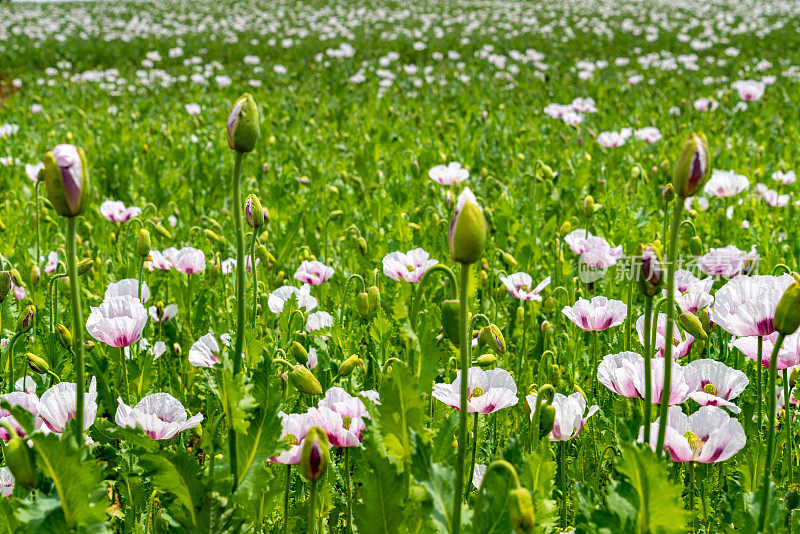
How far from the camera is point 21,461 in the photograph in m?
1.07

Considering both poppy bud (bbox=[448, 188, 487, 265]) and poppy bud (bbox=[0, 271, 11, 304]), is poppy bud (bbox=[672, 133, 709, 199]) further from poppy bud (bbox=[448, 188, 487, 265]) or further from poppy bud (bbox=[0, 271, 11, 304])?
poppy bud (bbox=[0, 271, 11, 304])

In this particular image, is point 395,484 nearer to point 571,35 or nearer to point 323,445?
point 323,445

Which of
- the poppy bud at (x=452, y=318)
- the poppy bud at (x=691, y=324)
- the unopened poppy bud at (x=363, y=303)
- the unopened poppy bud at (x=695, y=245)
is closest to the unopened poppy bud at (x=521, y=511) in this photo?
the poppy bud at (x=452, y=318)

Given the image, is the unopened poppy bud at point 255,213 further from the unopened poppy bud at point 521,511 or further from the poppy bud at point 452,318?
the unopened poppy bud at point 521,511

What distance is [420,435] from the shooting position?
1209mm

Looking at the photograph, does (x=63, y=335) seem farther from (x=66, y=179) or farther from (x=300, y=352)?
(x=66, y=179)

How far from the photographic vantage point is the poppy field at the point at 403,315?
1171mm

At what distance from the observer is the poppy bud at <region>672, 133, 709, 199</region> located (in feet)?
3.52

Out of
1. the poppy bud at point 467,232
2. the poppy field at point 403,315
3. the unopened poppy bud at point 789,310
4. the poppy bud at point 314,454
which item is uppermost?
the poppy bud at point 467,232

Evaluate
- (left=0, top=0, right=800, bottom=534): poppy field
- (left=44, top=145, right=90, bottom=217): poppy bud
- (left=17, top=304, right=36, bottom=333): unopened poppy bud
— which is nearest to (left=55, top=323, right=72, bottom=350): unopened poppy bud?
(left=0, top=0, right=800, bottom=534): poppy field

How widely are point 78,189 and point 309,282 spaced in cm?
163

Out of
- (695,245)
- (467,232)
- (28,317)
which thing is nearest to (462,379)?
(467,232)

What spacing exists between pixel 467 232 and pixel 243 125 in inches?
15.8

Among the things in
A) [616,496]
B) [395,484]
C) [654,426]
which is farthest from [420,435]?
[654,426]
